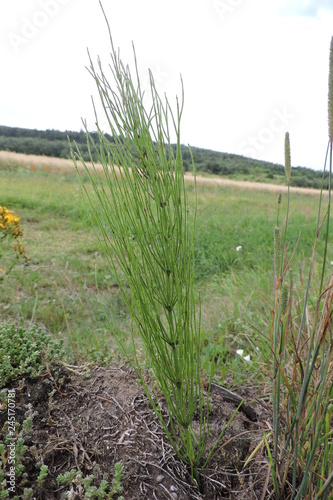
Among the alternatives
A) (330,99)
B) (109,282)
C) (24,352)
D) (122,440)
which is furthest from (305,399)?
(109,282)

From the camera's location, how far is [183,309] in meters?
1.10

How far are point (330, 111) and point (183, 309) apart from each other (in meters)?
0.66

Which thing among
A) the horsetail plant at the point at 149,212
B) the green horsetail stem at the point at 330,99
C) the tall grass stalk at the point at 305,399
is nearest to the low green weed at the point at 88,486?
the horsetail plant at the point at 149,212

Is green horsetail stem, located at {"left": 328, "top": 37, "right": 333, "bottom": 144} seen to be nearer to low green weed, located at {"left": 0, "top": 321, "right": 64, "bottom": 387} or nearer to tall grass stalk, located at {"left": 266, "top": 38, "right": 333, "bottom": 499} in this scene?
tall grass stalk, located at {"left": 266, "top": 38, "right": 333, "bottom": 499}

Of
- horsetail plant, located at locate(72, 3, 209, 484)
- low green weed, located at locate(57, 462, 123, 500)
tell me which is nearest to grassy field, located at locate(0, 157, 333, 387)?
horsetail plant, located at locate(72, 3, 209, 484)

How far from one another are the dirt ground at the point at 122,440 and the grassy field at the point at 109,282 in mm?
273

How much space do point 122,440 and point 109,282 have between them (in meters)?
2.93

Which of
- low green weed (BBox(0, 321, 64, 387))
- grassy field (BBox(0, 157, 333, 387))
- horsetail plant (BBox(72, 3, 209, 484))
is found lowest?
grassy field (BBox(0, 157, 333, 387))

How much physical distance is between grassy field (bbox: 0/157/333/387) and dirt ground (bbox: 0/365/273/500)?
273 millimetres

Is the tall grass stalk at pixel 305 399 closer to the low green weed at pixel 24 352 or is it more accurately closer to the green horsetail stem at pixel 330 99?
the green horsetail stem at pixel 330 99

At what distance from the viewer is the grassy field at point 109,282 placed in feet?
7.25

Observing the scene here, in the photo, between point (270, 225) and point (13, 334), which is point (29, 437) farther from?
point (270, 225)

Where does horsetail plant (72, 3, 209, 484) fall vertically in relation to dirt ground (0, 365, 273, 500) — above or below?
above

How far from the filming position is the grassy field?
221 cm
